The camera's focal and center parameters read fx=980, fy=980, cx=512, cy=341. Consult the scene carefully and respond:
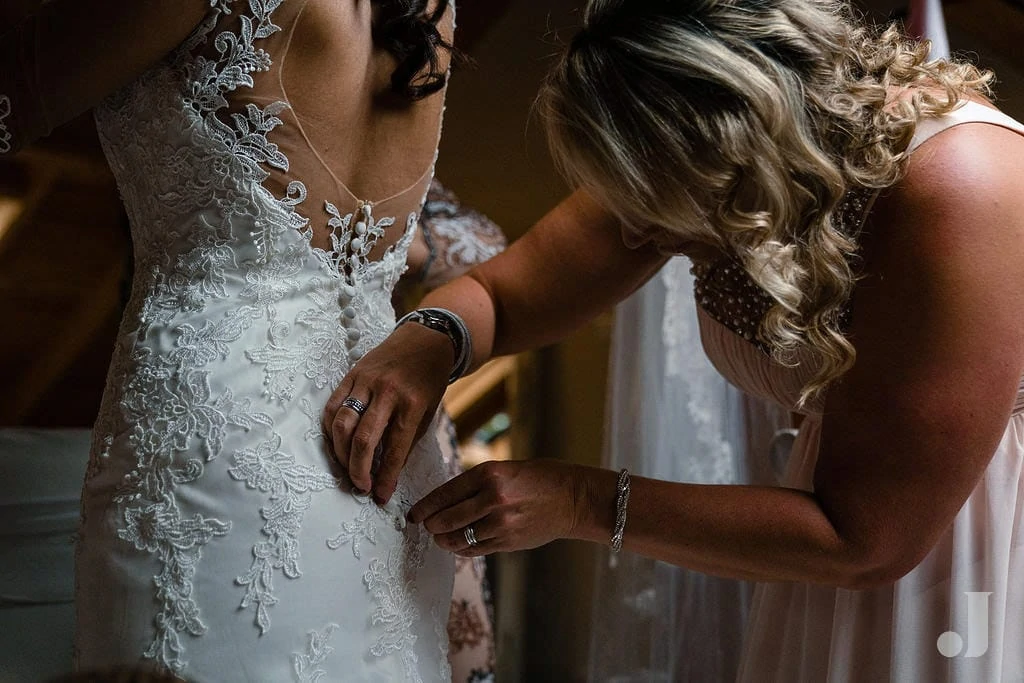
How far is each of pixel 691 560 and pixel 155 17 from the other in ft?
2.16

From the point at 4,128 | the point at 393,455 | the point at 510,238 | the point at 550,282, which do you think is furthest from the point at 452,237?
the point at 4,128

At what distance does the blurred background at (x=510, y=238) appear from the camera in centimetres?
103

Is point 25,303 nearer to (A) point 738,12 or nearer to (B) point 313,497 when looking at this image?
(B) point 313,497

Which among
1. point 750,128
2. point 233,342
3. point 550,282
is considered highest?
point 750,128

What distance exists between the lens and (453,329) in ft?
3.52

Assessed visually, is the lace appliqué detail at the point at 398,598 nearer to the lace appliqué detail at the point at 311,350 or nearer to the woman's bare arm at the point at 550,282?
the lace appliqué detail at the point at 311,350

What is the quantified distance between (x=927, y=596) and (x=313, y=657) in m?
0.60

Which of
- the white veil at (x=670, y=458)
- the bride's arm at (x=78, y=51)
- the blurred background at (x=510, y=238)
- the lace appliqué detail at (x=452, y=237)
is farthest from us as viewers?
the white veil at (x=670, y=458)

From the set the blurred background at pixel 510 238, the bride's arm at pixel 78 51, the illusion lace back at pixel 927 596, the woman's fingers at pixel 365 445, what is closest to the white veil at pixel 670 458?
the blurred background at pixel 510 238

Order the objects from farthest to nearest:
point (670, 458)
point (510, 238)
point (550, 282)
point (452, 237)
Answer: point (510, 238) < point (670, 458) < point (452, 237) < point (550, 282)

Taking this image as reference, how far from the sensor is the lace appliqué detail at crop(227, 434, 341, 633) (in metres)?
0.78

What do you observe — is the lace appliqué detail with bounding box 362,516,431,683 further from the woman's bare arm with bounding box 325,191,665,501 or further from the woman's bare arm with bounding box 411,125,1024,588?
the woman's bare arm with bounding box 325,191,665,501

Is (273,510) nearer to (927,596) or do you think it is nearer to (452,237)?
(927,596)

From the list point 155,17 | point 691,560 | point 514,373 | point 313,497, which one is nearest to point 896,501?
point 691,560
